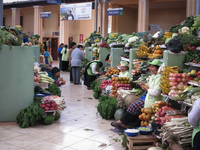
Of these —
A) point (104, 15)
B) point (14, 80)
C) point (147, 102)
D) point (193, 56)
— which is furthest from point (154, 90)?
point (104, 15)

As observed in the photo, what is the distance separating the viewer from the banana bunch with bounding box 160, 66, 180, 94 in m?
5.59

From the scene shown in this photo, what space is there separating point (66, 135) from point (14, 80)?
6.25ft

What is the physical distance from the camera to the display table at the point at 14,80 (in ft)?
22.4

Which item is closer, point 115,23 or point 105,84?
point 105,84

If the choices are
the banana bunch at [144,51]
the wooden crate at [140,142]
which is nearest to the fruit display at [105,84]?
the banana bunch at [144,51]

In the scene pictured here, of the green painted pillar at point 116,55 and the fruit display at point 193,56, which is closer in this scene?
the fruit display at point 193,56

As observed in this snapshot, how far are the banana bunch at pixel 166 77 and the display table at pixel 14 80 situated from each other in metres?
3.19

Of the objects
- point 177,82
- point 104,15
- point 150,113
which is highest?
point 104,15

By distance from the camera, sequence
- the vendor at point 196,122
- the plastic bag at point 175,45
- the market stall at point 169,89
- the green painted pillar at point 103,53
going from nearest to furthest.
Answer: the vendor at point 196,122
the market stall at point 169,89
the plastic bag at point 175,45
the green painted pillar at point 103,53

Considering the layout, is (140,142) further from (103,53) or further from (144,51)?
(103,53)

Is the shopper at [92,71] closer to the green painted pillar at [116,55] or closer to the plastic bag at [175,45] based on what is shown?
the green painted pillar at [116,55]

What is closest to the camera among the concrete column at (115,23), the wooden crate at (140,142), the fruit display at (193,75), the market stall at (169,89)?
the market stall at (169,89)

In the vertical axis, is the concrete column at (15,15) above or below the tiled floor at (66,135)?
above

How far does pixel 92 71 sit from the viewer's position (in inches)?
471
